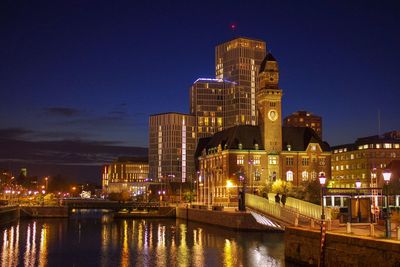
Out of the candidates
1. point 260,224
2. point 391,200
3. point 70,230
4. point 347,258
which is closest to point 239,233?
point 260,224

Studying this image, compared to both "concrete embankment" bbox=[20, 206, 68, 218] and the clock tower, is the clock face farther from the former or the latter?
"concrete embankment" bbox=[20, 206, 68, 218]

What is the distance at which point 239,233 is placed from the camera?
9481 centimetres

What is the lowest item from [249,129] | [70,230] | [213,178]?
[70,230]

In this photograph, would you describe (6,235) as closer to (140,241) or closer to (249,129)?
(140,241)

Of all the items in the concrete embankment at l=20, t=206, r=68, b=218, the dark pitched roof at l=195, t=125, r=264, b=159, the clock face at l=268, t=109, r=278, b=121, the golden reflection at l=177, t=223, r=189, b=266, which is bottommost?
the golden reflection at l=177, t=223, r=189, b=266

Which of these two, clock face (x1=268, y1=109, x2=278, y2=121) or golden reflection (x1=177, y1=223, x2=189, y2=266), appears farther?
clock face (x1=268, y1=109, x2=278, y2=121)

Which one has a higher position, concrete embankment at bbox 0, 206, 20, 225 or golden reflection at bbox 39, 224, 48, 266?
concrete embankment at bbox 0, 206, 20, 225

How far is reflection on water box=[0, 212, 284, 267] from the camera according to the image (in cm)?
6350

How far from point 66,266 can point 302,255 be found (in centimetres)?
2488

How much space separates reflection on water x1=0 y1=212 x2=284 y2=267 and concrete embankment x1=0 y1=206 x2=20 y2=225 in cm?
1826

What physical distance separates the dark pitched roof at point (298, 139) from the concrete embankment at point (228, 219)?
1646 inches

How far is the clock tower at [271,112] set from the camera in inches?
6304

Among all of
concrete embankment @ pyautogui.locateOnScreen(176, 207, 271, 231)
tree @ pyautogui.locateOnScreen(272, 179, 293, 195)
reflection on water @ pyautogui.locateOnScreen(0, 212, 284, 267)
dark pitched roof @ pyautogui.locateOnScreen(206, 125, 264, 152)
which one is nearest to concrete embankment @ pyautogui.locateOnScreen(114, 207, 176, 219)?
concrete embankment @ pyautogui.locateOnScreen(176, 207, 271, 231)

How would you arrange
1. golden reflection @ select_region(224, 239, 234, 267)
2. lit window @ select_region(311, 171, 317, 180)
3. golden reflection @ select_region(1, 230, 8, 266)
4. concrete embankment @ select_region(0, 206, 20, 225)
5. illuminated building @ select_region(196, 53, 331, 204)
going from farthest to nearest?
lit window @ select_region(311, 171, 317, 180) < illuminated building @ select_region(196, 53, 331, 204) < concrete embankment @ select_region(0, 206, 20, 225) < golden reflection @ select_region(1, 230, 8, 266) < golden reflection @ select_region(224, 239, 234, 267)
